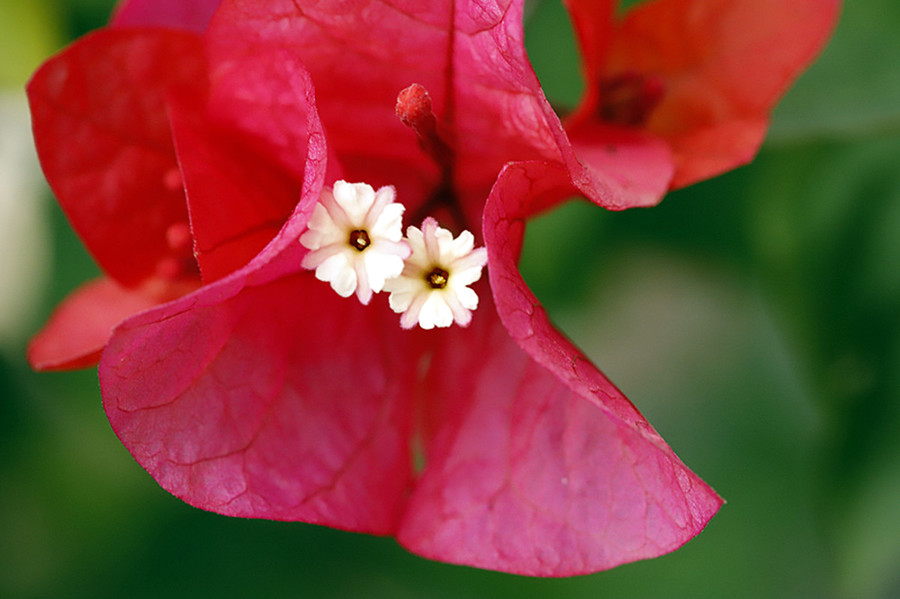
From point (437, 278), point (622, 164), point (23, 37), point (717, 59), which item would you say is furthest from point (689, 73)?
point (23, 37)

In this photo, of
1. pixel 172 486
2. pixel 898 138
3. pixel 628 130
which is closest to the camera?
pixel 172 486

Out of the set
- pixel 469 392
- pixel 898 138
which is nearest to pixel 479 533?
pixel 469 392

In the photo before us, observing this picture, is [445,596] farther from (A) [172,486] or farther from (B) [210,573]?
(A) [172,486]

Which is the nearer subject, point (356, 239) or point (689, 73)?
point (356, 239)

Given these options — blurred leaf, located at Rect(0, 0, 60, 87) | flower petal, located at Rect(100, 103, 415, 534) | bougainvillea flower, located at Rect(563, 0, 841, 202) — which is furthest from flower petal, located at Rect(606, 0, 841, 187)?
blurred leaf, located at Rect(0, 0, 60, 87)

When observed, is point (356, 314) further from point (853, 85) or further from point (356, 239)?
point (853, 85)

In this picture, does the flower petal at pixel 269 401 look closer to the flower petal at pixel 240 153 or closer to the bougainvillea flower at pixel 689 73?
the flower petal at pixel 240 153
